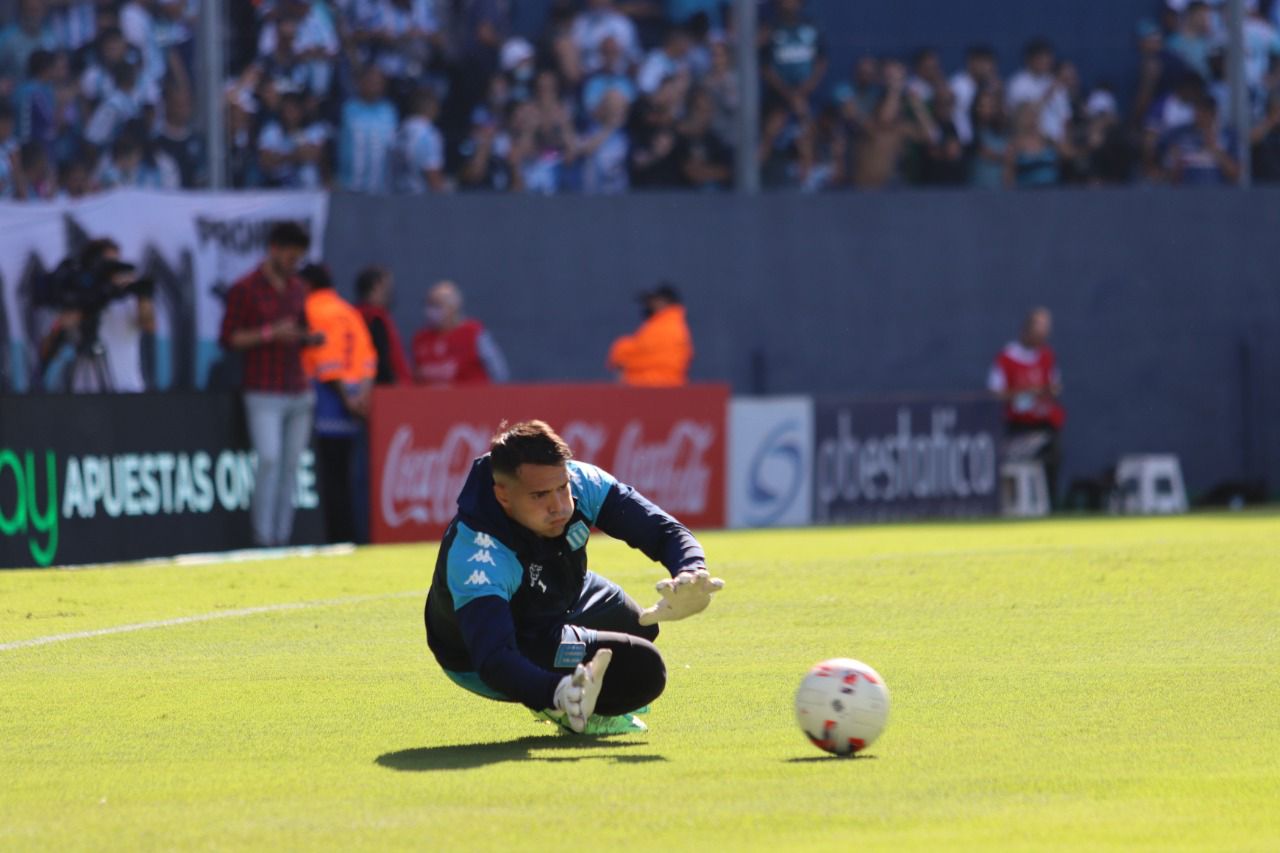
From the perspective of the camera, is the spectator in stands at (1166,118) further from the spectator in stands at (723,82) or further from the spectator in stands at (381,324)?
the spectator in stands at (381,324)

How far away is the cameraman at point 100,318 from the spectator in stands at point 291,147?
246cm

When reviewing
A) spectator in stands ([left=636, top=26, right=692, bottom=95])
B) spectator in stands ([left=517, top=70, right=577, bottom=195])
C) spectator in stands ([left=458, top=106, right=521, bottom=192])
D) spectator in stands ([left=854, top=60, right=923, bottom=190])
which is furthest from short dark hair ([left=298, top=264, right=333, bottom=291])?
spectator in stands ([left=854, top=60, right=923, bottom=190])

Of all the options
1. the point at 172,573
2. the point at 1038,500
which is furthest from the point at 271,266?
the point at 1038,500

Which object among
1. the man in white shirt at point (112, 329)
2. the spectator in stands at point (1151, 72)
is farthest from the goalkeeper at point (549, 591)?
the spectator in stands at point (1151, 72)

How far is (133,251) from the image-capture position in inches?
731

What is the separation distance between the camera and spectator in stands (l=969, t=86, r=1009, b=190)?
23.6 m

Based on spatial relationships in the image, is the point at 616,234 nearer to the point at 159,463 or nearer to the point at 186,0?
the point at 186,0

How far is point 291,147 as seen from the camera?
66.0 feet

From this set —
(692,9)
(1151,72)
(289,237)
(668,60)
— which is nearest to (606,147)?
(668,60)

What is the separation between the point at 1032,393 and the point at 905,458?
6.52ft

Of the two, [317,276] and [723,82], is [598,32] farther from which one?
[317,276]

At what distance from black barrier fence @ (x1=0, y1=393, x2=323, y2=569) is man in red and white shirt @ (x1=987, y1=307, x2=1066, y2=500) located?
876 cm

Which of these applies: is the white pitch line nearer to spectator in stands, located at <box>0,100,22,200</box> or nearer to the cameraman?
the cameraman

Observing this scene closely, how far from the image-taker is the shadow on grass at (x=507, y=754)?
7.27 meters
